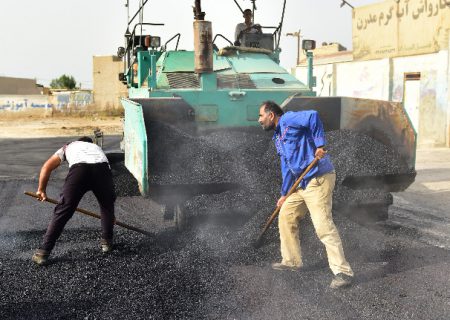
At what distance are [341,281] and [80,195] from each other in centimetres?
260

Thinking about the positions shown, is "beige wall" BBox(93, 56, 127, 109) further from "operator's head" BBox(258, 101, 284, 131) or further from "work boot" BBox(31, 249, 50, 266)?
"operator's head" BBox(258, 101, 284, 131)

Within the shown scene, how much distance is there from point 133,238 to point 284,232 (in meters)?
1.95

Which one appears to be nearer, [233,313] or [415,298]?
[233,313]

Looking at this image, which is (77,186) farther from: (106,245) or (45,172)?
(106,245)

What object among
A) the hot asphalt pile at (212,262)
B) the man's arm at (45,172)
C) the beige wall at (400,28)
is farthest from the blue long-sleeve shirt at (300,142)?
the beige wall at (400,28)

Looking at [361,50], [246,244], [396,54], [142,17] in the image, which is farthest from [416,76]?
[246,244]

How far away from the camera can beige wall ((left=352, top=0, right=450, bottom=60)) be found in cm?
1551

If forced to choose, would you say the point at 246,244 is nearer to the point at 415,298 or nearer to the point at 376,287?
the point at 376,287

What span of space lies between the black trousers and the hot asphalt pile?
0.25 meters

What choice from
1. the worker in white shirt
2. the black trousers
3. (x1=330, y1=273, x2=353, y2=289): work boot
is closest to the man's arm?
the worker in white shirt

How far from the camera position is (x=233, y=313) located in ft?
12.6

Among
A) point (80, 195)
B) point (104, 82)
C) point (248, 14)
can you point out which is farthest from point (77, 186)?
point (104, 82)

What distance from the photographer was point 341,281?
432cm

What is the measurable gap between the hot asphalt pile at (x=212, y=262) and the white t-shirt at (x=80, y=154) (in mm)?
739
